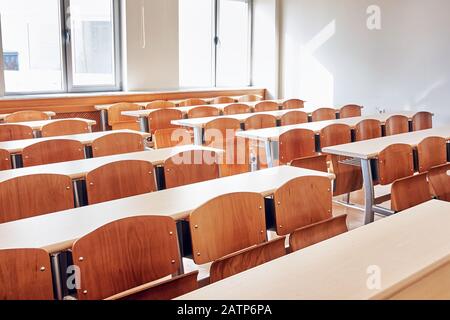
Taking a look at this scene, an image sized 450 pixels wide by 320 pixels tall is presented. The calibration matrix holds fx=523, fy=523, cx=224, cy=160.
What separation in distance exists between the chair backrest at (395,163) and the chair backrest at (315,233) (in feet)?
4.05

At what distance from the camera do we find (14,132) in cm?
453

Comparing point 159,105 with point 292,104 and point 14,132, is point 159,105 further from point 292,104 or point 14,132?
point 14,132

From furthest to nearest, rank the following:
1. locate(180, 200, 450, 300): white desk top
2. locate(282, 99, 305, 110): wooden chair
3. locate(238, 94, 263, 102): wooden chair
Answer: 1. locate(238, 94, 263, 102): wooden chair
2. locate(282, 99, 305, 110): wooden chair
3. locate(180, 200, 450, 300): white desk top

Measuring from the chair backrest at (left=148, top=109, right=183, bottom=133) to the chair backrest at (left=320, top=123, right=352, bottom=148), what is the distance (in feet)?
6.18

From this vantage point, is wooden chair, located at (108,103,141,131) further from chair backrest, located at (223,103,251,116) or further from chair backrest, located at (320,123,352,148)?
chair backrest, located at (320,123,352,148)

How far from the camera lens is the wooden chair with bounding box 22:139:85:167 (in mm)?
3590

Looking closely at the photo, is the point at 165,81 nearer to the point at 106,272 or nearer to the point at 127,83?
the point at 127,83

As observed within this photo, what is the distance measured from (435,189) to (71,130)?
3.15m

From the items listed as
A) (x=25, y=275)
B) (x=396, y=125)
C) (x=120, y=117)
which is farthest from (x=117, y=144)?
(x=396, y=125)

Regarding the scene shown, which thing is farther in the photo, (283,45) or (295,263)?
(283,45)

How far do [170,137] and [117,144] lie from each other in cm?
169

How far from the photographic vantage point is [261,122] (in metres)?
5.49

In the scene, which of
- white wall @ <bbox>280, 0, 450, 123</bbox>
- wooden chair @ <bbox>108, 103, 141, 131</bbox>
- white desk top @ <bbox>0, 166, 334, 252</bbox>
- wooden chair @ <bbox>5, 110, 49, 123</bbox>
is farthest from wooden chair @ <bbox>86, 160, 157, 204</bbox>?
white wall @ <bbox>280, 0, 450, 123</bbox>
